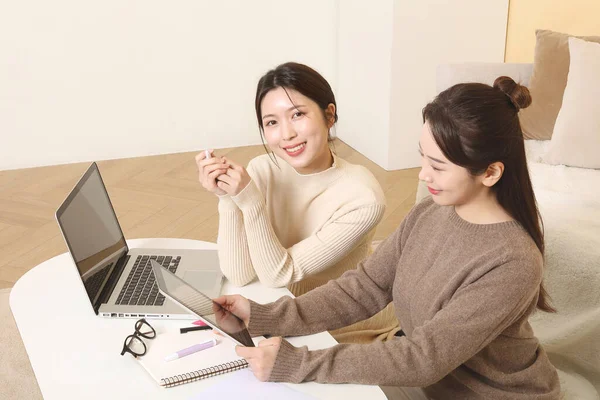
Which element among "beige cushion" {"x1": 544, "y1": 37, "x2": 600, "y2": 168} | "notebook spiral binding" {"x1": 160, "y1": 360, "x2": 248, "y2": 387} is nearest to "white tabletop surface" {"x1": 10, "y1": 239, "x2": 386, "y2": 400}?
"notebook spiral binding" {"x1": 160, "y1": 360, "x2": 248, "y2": 387}

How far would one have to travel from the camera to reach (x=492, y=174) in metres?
1.29

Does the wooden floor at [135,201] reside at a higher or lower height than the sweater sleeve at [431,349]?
lower

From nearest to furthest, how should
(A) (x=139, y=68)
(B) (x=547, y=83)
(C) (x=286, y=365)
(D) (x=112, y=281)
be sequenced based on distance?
(C) (x=286, y=365)
(D) (x=112, y=281)
(B) (x=547, y=83)
(A) (x=139, y=68)

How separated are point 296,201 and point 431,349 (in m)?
0.71

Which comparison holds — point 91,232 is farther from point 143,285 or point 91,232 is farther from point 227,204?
point 227,204

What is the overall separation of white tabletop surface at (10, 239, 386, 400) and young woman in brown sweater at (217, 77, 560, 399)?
6 centimetres

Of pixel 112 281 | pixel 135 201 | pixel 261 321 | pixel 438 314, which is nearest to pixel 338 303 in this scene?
pixel 261 321

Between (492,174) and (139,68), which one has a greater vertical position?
(492,174)

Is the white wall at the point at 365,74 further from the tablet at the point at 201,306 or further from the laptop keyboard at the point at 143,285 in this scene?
the tablet at the point at 201,306

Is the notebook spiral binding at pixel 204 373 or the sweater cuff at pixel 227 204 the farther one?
the sweater cuff at pixel 227 204

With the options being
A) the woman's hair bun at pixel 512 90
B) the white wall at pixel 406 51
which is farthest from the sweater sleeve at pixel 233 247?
the white wall at pixel 406 51

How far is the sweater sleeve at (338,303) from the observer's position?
4.55ft

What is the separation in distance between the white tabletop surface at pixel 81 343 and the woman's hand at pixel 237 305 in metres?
0.08

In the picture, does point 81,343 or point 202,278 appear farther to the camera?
point 202,278
